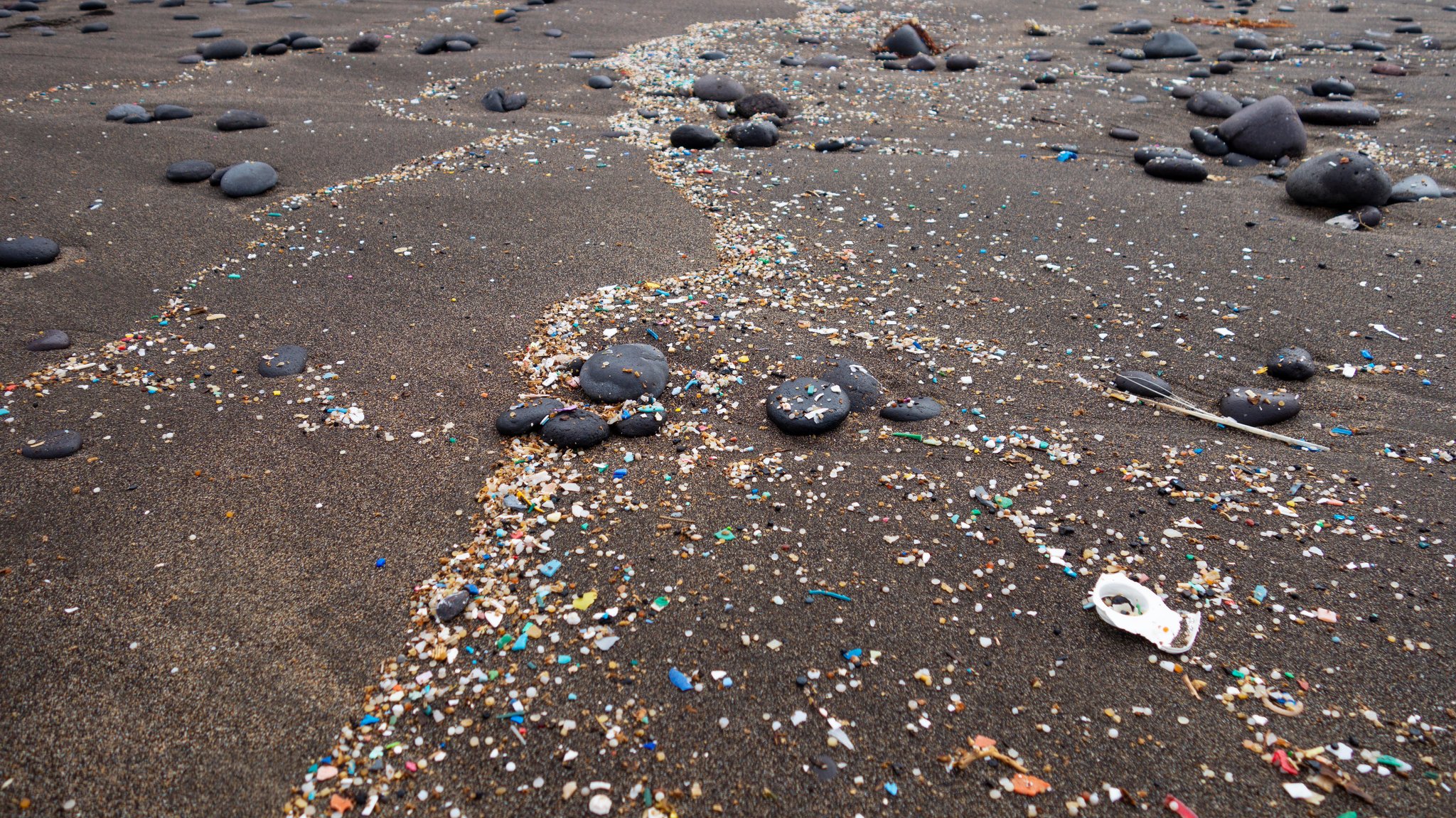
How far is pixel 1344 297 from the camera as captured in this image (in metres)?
3.67

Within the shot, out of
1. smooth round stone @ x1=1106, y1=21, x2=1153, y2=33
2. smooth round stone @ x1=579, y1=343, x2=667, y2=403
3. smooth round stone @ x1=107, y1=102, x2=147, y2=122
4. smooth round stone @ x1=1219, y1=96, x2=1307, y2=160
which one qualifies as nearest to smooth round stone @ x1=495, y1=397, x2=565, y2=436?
smooth round stone @ x1=579, y1=343, x2=667, y2=403

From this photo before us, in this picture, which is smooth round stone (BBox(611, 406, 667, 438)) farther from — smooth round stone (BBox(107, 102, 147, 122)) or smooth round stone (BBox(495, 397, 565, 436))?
smooth round stone (BBox(107, 102, 147, 122))

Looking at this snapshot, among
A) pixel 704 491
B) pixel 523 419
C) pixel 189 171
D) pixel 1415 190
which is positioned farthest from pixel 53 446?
pixel 1415 190

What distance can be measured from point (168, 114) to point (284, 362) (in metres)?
3.33

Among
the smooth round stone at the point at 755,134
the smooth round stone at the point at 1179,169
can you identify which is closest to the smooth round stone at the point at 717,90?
the smooth round stone at the point at 755,134

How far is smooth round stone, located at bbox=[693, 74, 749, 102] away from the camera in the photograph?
6238 millimetres

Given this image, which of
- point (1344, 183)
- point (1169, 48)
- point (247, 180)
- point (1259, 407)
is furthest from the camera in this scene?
point (1169, 48)

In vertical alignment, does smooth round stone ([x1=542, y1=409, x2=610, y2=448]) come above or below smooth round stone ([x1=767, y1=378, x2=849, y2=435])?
below

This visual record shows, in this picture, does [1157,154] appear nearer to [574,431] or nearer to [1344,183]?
[1344,183]

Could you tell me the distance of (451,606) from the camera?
2258 millimetres

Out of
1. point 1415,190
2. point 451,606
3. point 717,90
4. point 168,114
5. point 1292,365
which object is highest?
point 717,90

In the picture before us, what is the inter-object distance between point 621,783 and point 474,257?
285 centimetres

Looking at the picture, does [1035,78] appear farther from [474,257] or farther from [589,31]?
[474,257]

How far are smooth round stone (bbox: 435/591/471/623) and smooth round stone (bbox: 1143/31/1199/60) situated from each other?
776 centimetres
